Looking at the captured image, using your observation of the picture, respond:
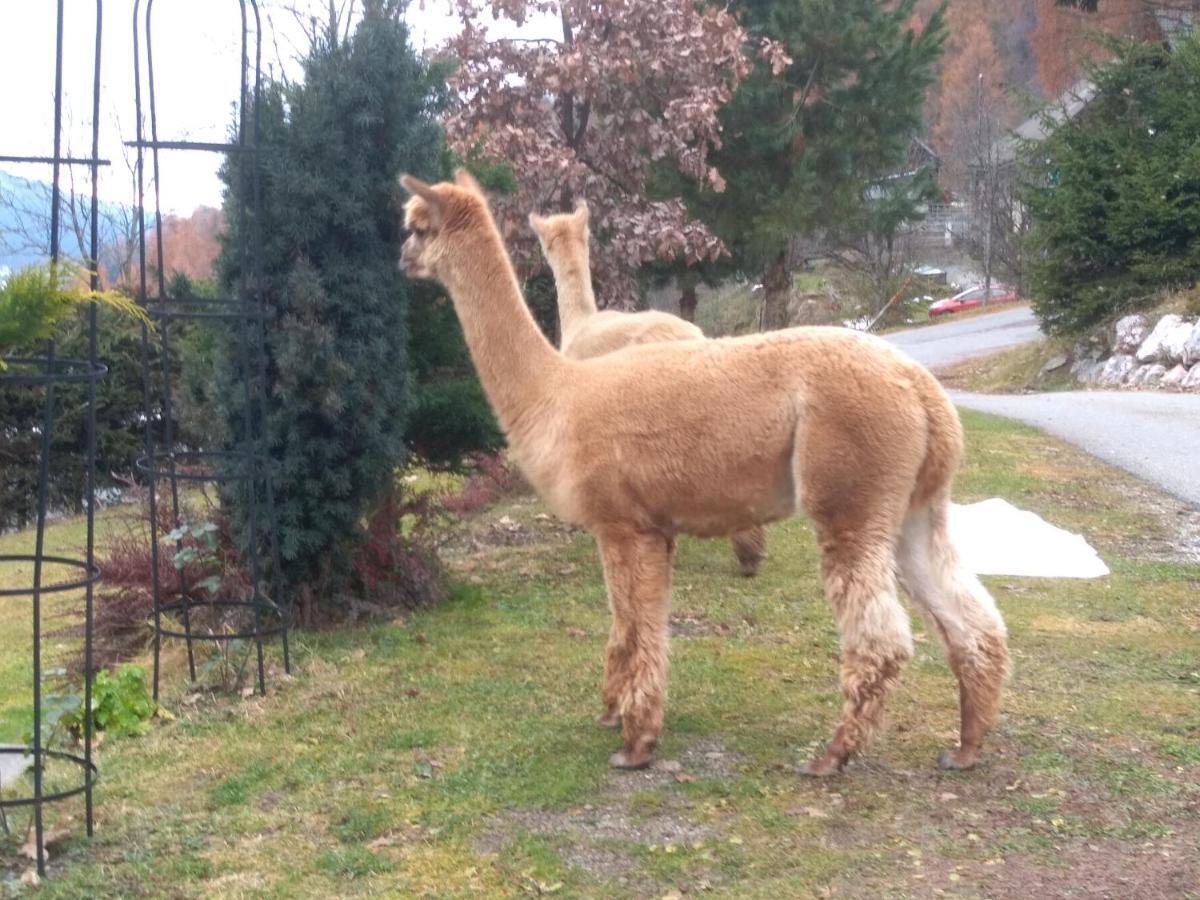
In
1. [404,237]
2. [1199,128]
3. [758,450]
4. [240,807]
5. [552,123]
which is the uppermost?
[1199,128]

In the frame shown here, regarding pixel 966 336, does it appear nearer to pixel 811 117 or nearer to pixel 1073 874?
pixel 811 117

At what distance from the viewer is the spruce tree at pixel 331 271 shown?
749 cm

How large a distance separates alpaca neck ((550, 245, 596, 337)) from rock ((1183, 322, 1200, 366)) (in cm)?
1902

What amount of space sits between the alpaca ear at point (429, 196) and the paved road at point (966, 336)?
2831 cm

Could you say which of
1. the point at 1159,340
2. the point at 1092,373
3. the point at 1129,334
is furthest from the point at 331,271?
the point at 1092,373

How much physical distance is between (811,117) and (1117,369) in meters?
12.3

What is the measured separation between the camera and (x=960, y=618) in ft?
17.5

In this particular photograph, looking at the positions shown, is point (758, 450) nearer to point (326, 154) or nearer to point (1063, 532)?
point (326, 154)

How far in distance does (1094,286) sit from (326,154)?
973 inches

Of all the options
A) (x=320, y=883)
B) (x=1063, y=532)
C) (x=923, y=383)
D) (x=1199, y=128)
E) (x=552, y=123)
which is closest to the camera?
(x=320, y=883)

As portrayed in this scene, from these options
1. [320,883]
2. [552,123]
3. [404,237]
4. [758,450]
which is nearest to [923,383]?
[758,450]

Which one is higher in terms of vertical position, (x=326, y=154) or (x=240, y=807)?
(x=326, y=154)

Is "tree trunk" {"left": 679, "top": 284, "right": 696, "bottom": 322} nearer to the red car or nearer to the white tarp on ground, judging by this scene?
the white tarp on ground

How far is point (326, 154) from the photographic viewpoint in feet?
24.7
